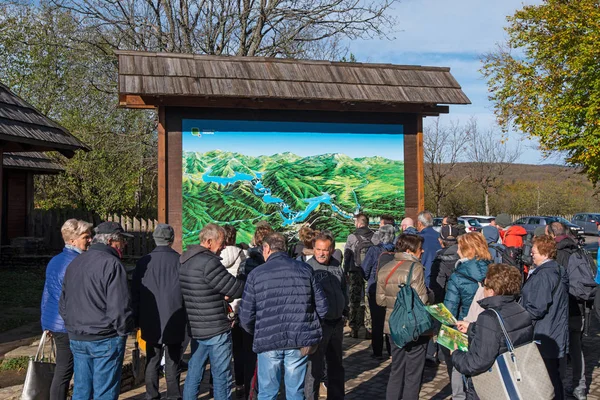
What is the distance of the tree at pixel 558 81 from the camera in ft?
75.1

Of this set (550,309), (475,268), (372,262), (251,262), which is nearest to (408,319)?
(475,268)

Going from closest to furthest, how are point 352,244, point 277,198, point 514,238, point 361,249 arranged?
point 361,249, point 352,244, point 277,198, point 514,238

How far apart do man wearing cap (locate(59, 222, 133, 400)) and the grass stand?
2.70m

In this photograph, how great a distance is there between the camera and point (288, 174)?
1023 centimetres

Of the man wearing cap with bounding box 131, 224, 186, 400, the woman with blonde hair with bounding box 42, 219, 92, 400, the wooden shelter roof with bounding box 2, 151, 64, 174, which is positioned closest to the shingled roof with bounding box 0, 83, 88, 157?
the woman with blonde hair with bounding box 42, 219, 92, 400

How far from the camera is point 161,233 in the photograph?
19.7ft

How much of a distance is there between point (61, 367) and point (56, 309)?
55cm

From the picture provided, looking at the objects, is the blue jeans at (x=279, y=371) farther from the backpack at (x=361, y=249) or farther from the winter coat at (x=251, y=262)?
the backpack at (x=361, y=249)

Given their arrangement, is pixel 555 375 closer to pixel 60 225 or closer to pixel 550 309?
pixel 550 309

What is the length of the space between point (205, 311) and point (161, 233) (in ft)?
3.36

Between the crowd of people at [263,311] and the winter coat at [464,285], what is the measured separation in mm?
12

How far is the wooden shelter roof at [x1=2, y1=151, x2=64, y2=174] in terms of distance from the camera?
64.1 feet

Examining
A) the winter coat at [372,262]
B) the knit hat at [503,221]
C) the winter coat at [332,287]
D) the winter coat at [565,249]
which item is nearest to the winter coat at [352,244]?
the winter coat at [372,262]

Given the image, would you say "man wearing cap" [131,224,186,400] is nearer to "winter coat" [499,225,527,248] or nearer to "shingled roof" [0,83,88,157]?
"shingled roof" [0,83,88,157]
